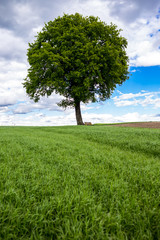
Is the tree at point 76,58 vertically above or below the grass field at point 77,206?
above

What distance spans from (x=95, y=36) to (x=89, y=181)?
2261cm

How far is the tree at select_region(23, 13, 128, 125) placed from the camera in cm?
1930

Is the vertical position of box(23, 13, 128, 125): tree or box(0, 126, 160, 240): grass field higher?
box(23, 13, 128, 125): tree

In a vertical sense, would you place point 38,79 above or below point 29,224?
above

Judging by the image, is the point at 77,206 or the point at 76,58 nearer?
the point at 77,206

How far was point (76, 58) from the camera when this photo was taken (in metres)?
20.0

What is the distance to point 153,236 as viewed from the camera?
1781 mm

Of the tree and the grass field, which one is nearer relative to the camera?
the grass field

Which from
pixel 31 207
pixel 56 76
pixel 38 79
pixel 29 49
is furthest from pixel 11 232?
pixel 29 49

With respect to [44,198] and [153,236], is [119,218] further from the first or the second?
[44,198]

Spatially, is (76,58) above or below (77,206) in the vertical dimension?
above

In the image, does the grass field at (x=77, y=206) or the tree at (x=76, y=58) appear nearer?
the grass field at (x=77, y=206)

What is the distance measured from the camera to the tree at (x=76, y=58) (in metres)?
19.3

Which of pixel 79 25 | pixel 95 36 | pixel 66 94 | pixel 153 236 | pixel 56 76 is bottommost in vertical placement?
pixel 153 236
